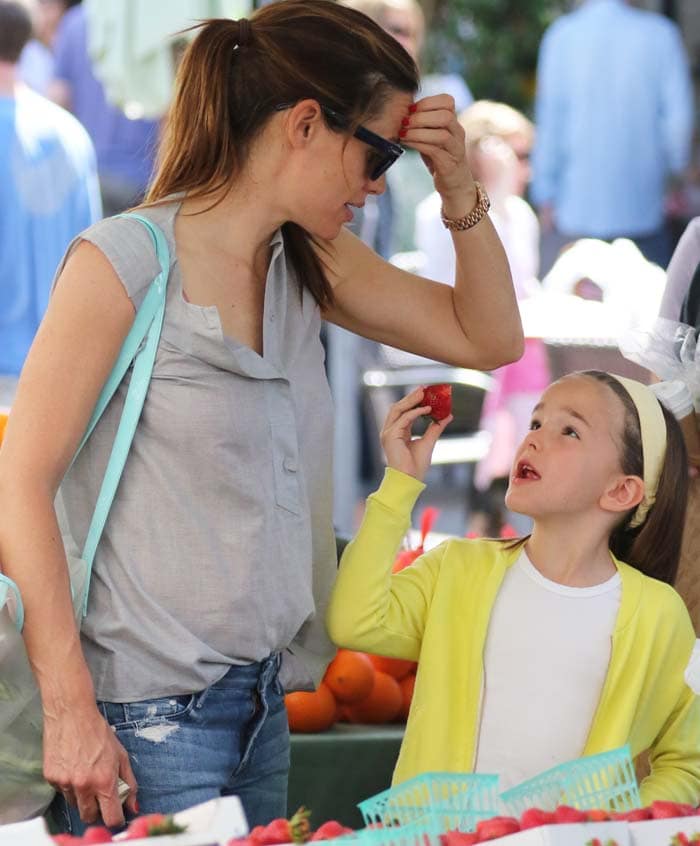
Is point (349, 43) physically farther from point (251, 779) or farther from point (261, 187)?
point (251, 779)

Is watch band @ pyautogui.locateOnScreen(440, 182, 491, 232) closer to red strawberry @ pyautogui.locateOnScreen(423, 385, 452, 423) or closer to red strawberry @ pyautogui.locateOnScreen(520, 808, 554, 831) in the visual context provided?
red strawberry @ pyautogui.locateOnScreen(423, 385, 452, 423)

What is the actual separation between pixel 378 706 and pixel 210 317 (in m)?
1.43

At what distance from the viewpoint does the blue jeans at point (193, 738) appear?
A: 1.98 m

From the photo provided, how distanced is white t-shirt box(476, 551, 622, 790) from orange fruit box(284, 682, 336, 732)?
0.87 metres

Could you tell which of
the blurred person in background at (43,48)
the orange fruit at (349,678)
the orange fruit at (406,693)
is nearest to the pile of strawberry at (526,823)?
the orange fruit at (349,678)

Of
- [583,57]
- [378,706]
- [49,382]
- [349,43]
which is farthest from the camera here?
[583,57]

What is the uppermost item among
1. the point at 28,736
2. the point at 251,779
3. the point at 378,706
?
the point at 28,736

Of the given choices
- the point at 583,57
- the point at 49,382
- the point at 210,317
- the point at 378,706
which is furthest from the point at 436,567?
the point at 583,57

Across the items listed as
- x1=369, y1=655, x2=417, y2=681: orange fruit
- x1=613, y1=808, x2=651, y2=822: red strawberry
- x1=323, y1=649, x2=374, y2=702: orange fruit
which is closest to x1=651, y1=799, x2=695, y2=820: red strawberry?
x1=613, y1=808, x2=651, y2=822: red strawberry

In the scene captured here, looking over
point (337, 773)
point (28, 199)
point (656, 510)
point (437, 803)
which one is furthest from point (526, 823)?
point (28, 199)

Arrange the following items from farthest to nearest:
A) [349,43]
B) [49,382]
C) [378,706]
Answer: [378,706] < [349,43] < [49,382]

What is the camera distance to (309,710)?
3.10 metres

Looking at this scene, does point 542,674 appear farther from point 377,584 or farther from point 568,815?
point 568,815

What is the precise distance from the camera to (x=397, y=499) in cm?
225
